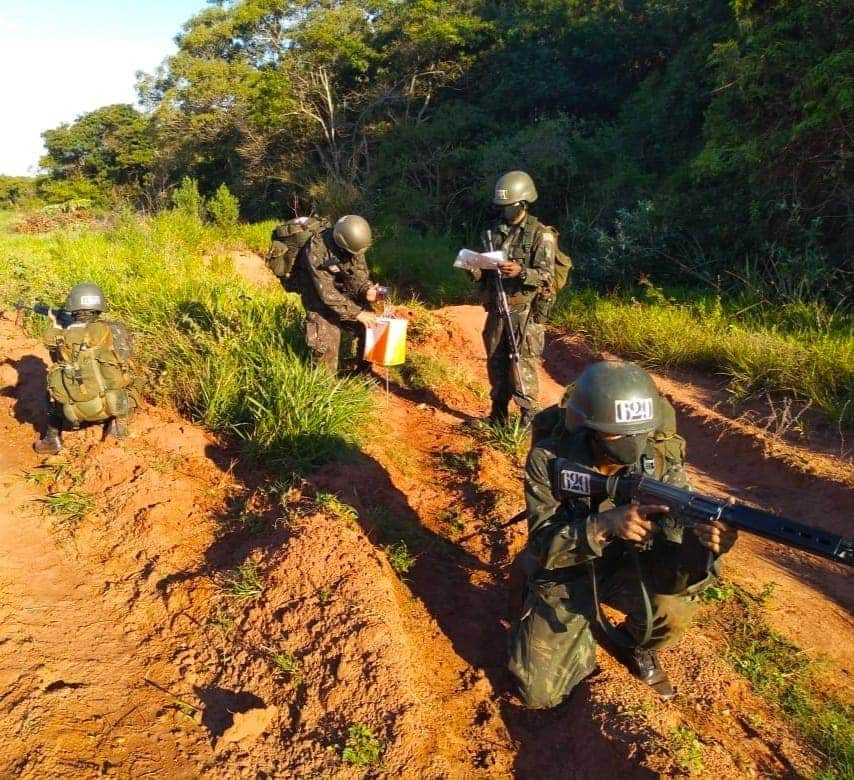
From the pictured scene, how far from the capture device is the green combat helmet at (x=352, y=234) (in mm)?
5602

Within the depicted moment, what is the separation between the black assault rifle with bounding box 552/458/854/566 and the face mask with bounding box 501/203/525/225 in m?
2.90

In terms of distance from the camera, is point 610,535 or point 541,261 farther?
point 541,261

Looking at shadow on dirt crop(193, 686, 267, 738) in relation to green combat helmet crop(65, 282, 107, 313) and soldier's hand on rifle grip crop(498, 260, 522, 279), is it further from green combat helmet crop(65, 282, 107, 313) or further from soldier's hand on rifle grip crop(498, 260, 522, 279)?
soldier's hand on rifle grip crop(498, 260, 522, 279)

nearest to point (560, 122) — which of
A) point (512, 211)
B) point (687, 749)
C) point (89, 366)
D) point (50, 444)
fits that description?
point (512, 211)

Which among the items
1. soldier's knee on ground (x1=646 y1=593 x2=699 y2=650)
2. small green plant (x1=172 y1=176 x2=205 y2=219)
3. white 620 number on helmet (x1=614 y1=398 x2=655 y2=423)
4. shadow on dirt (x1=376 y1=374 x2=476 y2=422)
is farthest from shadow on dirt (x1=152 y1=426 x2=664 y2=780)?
small green plant (x1=172 y1=176 x2=205 y2=219)

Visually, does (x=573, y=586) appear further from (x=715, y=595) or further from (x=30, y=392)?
(x=30, y=392)

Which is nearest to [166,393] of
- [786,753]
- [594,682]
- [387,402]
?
[387,402]

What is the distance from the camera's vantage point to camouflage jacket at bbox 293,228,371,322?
5.77m

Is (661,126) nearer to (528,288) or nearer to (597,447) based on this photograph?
(528,288)

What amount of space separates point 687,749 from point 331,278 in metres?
4.30

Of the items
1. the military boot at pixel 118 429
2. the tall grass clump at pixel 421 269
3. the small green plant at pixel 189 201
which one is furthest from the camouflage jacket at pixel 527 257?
the small green plant at pixel 189 201

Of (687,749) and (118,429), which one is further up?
(118,429)

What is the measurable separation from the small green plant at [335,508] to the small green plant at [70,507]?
163 cm

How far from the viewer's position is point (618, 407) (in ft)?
8.93
